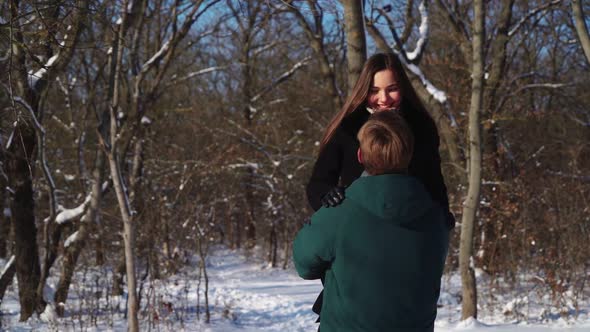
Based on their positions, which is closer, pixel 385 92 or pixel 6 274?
pixel 385 92

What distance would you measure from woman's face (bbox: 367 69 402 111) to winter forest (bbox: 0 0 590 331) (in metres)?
1.40

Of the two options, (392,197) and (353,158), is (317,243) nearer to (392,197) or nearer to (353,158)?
(392,197)

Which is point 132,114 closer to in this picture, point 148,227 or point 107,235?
point 148,227

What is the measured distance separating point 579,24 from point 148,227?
6.21 metres

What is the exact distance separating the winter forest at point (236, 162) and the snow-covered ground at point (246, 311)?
2.2 inches

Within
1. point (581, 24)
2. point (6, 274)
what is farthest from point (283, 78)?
point (581, 24)

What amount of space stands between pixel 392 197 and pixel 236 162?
1327 cm

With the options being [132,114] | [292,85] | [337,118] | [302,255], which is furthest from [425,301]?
[292,85]

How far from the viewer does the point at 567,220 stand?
9977mm

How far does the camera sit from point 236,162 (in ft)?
49.3

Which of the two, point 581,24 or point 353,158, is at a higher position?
point 581,24

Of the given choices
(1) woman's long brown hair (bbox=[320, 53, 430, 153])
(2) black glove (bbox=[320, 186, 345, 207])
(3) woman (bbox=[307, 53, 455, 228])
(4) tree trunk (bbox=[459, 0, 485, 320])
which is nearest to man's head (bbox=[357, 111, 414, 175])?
(2) black glove (bbox=[320, 186, 345, 207])

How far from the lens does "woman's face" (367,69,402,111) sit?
2662 mm

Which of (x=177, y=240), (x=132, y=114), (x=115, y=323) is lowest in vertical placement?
(x=115, y=323)
